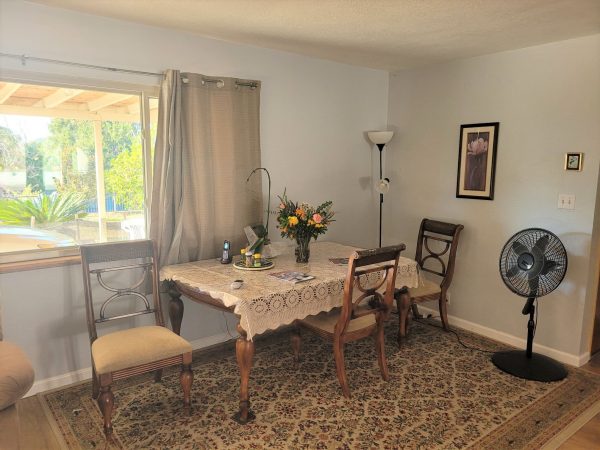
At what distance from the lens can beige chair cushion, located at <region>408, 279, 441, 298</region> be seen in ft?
11.6

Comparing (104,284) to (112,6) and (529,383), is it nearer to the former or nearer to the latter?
(112,6)

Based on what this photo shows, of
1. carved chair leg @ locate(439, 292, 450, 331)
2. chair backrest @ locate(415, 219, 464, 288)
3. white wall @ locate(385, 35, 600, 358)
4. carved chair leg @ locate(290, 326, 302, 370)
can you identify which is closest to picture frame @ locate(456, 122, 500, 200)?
white wall @ locate(385, 35, 600, 358)

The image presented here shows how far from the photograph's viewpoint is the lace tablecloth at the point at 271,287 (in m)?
2.38

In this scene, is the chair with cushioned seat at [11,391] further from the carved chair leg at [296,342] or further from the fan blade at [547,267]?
the fan blade at [547,267]

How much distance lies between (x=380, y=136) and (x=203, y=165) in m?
1.71

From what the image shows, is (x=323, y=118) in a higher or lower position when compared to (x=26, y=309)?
higher

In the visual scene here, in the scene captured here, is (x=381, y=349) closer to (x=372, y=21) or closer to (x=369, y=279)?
(x=369, y=279)

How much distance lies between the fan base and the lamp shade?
6.60 ft

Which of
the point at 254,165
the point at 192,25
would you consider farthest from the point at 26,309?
the point at 192,25

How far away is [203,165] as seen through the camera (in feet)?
10.4

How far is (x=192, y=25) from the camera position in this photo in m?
2.88

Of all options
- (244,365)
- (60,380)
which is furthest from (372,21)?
(60,380)

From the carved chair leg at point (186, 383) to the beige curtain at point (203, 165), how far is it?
87 cm

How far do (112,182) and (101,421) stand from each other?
4.89 ft
